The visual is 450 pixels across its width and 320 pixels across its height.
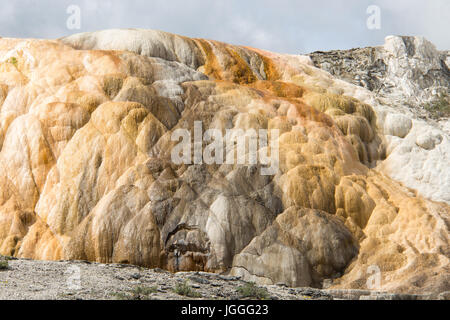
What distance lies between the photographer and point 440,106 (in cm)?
2948

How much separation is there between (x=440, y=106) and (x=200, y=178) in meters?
19.2

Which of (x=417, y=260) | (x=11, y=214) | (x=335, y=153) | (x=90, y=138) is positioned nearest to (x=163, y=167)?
(x=90, y=138)

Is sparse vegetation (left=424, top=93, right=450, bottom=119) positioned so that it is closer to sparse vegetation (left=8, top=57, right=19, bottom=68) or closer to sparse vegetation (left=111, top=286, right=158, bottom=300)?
sparse vegetation (left=8, top=57, right=19, bottom=68)

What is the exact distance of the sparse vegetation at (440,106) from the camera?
93.1 ft

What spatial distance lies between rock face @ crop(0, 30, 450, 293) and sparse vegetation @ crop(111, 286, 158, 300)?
4.58m

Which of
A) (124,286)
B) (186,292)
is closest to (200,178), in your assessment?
(124,286)

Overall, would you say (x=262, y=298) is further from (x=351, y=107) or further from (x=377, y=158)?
(x=351, y=107)

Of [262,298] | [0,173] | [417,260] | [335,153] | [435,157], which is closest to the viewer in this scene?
[262,298]

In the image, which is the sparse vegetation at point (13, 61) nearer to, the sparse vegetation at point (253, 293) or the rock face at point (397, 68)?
the sparse vegetation at point (253, 293)

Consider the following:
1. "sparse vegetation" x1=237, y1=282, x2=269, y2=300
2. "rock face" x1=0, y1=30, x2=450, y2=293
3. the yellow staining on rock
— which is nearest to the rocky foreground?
"sparse vegetation" x1=237, y1=282, x2=269, y2=300

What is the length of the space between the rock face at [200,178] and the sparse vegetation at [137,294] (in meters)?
4.58

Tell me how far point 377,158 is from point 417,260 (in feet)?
19.3

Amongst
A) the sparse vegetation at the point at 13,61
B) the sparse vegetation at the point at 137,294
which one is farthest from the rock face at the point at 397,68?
the sparse vegetation at the point at 137,294

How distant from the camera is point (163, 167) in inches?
635
